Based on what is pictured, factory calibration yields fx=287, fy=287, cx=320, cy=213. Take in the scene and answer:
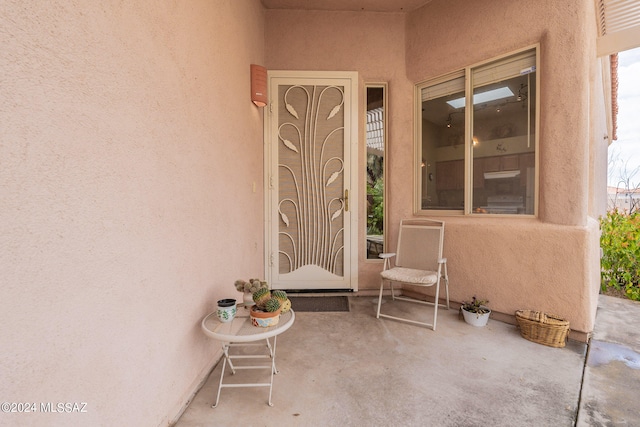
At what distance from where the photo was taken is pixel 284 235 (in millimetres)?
3613

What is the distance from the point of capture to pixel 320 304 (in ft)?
10.8

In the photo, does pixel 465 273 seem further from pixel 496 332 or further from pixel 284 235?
pixel 284 235

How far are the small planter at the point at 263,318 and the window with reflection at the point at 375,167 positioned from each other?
2217mm

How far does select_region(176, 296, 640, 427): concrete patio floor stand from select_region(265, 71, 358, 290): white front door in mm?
1102

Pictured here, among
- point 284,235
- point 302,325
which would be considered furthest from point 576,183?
point 284,235

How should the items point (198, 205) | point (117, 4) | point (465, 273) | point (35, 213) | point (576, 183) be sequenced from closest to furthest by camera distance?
point (35, 213)
point (117, 4)
point (198, 205)
point (576, 183)
point (465, 273)

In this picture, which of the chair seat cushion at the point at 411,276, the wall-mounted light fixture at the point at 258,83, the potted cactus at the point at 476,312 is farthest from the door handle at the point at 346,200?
the potted cactus at the point at 476,312

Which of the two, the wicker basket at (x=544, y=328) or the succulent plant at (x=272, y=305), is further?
the wicker basket at (x=544, y=328)

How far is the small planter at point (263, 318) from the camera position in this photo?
1.60 m

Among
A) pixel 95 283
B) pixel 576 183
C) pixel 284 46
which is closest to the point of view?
pixel 95 283

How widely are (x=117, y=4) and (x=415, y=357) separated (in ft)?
8.53

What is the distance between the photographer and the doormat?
3.14 m

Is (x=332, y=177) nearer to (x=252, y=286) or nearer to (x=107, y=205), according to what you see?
(x=252, y=286)

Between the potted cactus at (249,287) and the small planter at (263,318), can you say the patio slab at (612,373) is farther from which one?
the potted cactus at (249,287)
